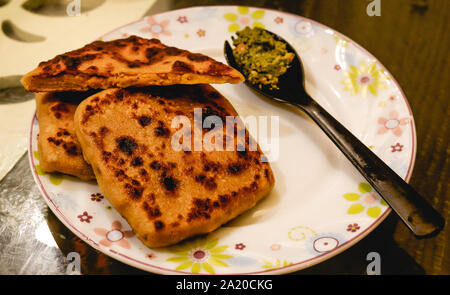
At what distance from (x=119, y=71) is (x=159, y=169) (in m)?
0.42

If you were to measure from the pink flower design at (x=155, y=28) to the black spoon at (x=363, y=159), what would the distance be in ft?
1.09

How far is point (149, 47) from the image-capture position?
176 centimetres

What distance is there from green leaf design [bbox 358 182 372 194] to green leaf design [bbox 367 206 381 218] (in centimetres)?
9

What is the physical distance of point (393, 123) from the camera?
66.7 inches

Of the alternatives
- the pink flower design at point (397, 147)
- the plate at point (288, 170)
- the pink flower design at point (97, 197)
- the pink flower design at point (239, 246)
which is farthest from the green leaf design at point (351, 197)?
the pink flower design at point (97, 197)

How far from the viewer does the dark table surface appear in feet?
4.81

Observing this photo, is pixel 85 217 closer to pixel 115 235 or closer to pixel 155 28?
pixel 115 235

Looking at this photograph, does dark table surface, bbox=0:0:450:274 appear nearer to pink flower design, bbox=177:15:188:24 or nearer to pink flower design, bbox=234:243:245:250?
pink flower design, bbox=234:243:245:250

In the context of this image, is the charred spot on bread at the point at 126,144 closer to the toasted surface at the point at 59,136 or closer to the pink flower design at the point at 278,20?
the toasted surface at the point at 59,136

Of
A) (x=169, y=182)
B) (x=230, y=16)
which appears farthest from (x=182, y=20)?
(x=169, y=182)

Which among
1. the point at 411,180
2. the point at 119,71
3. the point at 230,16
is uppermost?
the point at 230,16

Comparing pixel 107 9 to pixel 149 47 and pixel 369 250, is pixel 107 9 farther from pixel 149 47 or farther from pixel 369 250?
pixel 369 250
